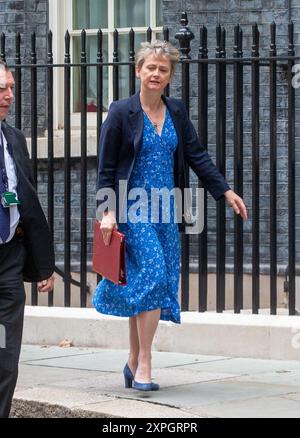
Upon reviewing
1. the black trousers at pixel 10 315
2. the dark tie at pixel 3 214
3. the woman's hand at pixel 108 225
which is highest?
the dark tie at pixel 3 214

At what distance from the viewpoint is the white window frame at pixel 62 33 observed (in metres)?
12.0

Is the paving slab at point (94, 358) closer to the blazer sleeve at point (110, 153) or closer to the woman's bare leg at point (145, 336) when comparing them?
the woman's bare leg at point (145, 336)

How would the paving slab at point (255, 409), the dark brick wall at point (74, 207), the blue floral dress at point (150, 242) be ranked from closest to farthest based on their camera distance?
the paving slab at point (255, 409) < the blue floral dress at point (150, 242) < the dark brick wall at point (74, 207)

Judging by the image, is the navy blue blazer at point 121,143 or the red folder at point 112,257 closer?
the red folder at point 112,257

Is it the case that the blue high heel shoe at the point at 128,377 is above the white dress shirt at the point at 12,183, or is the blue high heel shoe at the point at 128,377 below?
below

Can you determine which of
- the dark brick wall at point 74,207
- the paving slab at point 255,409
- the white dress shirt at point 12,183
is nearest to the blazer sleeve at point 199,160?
the paving slab at point 255,409

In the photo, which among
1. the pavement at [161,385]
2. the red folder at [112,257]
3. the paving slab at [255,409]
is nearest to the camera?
the paving slab at [255,409]

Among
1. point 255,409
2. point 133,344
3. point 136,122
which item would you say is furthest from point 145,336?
point 136,122

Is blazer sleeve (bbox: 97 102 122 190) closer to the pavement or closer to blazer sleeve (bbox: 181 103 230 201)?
blazer sleeve (bbox: 181 103 230 201)

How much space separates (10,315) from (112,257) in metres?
1.24

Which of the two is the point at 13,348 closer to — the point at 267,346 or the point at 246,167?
the point at 267,346

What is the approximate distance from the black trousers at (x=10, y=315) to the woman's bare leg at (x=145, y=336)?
1277 millimetres
